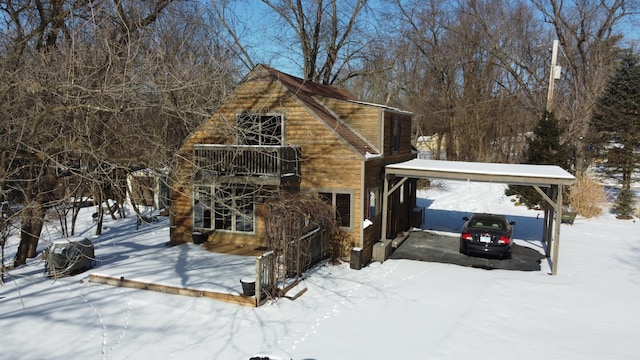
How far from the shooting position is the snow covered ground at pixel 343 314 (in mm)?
8125

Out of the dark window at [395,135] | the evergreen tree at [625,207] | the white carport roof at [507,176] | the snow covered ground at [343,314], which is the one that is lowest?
the snow covered ground at [343,314]

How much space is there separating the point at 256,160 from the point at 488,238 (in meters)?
7.67

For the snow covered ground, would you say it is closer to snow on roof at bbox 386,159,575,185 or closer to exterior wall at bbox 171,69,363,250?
exterior wall at bbox 171,69,363,250

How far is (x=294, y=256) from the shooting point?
1150 cm

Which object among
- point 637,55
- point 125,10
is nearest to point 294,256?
point 125,10

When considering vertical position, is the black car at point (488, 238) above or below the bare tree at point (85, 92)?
below

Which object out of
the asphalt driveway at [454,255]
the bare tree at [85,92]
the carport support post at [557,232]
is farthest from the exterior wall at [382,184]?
the bare tree at [85,92]

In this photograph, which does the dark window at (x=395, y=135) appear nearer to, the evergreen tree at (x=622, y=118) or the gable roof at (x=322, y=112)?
the gable roof at (x=322, y=112)

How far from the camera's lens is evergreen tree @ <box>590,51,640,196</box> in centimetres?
2503

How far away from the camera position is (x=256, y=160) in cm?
1401

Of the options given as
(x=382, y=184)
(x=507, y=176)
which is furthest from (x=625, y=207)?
(x=382, y=184)

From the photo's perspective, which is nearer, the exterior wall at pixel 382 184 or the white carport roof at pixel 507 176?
the white carport roof at pixel 507 176

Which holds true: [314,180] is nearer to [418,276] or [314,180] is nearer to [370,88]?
[418,276]

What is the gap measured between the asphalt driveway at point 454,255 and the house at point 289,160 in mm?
1047
